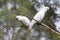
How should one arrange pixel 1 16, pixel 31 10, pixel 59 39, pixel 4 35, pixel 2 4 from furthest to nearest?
pixel 2 4, pixel 1 16, pixel 4 35, pixel 31 10, pixel 59 39

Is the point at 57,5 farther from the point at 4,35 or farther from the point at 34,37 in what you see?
the point at 4,35

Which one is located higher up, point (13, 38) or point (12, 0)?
point (12, 0)

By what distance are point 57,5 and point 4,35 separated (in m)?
1.86

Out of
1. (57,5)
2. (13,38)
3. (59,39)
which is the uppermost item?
(57,5)

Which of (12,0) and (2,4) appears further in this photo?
(2,4)

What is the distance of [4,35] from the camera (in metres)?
7.03

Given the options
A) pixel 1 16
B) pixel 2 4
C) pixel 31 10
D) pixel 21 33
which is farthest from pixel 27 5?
pixel 2 4

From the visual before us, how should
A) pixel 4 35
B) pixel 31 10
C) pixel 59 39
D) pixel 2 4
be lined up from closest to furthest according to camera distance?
pixel 59 39 → pixel 31 10 → pixel 4 35 → pixel 2 4

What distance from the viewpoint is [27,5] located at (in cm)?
652

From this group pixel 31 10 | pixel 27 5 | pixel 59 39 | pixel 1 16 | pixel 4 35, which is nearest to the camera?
pixel 59 39

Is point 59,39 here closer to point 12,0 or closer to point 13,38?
point 13,38

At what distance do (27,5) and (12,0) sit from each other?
1070mm

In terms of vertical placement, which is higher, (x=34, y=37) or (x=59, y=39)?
(x=59, y=39)

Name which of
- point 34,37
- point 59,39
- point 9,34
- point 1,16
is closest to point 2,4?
point 1,16
